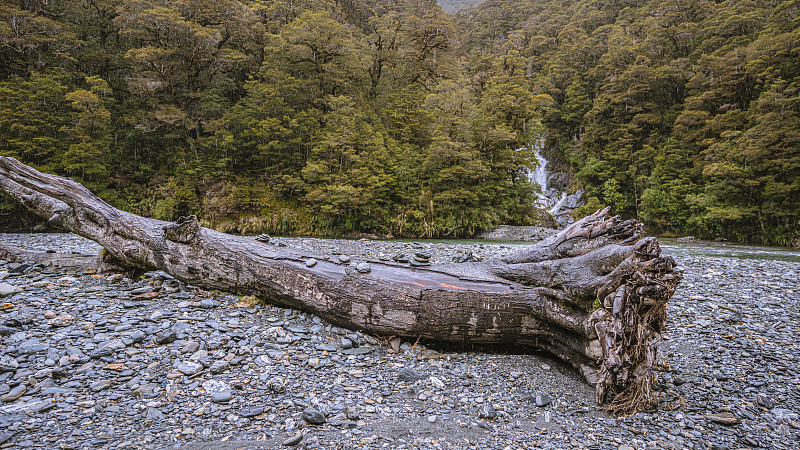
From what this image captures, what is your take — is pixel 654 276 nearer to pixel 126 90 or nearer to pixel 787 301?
pixel 787 301

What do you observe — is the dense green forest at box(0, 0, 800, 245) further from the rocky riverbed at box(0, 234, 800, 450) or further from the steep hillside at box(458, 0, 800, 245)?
the rocky riverbed at box(0, 234, 800, 450)

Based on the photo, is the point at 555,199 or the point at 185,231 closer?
the point at 185,231

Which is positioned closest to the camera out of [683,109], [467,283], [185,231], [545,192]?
[467,283]

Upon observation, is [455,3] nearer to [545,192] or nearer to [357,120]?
[545,192]

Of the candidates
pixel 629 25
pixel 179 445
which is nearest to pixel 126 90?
pixel 179 445

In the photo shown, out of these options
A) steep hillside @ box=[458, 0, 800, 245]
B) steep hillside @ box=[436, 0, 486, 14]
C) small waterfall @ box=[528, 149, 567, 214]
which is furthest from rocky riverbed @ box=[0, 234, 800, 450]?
steep hillside @ box=[436, 0, 486, 14]

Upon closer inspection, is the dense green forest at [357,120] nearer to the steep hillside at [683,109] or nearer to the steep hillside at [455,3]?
the steep hillside at [683,109]

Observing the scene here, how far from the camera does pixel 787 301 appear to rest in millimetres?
5465

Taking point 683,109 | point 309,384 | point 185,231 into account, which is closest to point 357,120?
point 185,231

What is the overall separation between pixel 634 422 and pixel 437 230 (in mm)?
16496

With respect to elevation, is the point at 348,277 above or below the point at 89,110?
below

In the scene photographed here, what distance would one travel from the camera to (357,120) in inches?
758

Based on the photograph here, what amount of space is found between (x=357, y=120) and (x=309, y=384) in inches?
712

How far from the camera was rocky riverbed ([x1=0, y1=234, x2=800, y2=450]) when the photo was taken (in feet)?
8.10
